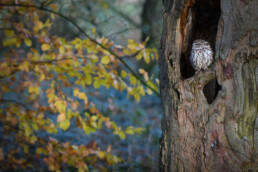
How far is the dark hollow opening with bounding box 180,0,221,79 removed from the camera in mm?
2311

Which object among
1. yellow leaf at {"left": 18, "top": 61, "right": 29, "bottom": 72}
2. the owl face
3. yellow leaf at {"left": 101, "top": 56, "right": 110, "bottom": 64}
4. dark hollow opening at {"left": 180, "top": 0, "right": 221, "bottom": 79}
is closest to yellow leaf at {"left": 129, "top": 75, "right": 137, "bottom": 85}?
yellow leaf at {"left": 101, "top": 56, "right": 110, "bottom": 64}

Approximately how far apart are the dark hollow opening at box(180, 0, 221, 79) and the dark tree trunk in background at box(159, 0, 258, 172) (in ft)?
0.26

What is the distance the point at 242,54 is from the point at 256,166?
2.37 feet

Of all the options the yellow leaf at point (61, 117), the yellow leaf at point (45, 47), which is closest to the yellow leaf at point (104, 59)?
the yellow leaf at point (45, 47)

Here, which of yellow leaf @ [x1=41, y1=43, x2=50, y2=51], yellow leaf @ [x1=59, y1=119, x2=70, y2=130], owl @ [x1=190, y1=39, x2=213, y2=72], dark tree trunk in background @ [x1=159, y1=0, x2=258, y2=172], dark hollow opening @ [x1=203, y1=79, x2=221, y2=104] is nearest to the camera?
dark tree trunk in background @ [x1=159, y1=0, x2=258, y2=172]

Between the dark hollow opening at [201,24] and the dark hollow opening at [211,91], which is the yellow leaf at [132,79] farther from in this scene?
the dark hollow opening at [211,91]

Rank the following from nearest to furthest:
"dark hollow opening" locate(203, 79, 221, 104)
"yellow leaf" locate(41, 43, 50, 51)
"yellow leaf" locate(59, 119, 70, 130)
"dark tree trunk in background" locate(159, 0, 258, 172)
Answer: "dark tree trunk in background" locate(159, 0, 258, 172), "dark hollow opening" locate(203, 79, 221, 104), "yellow leaf" locate(41, 43, 50, 51), "yellow leaf" locate(59, 119, 70, 130)

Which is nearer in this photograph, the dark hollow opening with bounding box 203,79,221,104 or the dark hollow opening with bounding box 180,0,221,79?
the dark hollow opening with bounding box 203,79,221,104

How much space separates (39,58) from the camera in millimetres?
3117

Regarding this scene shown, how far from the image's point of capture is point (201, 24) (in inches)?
96.0

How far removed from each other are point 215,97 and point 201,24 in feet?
2.61

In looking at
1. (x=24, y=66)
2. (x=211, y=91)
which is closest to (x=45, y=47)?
(x=24, y=66)

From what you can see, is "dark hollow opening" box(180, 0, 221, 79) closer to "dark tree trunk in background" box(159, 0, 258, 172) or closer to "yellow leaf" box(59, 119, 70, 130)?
"dark tree trunk in background" box(159, 0, 258, 172)

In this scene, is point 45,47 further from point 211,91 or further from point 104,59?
point 211,91
